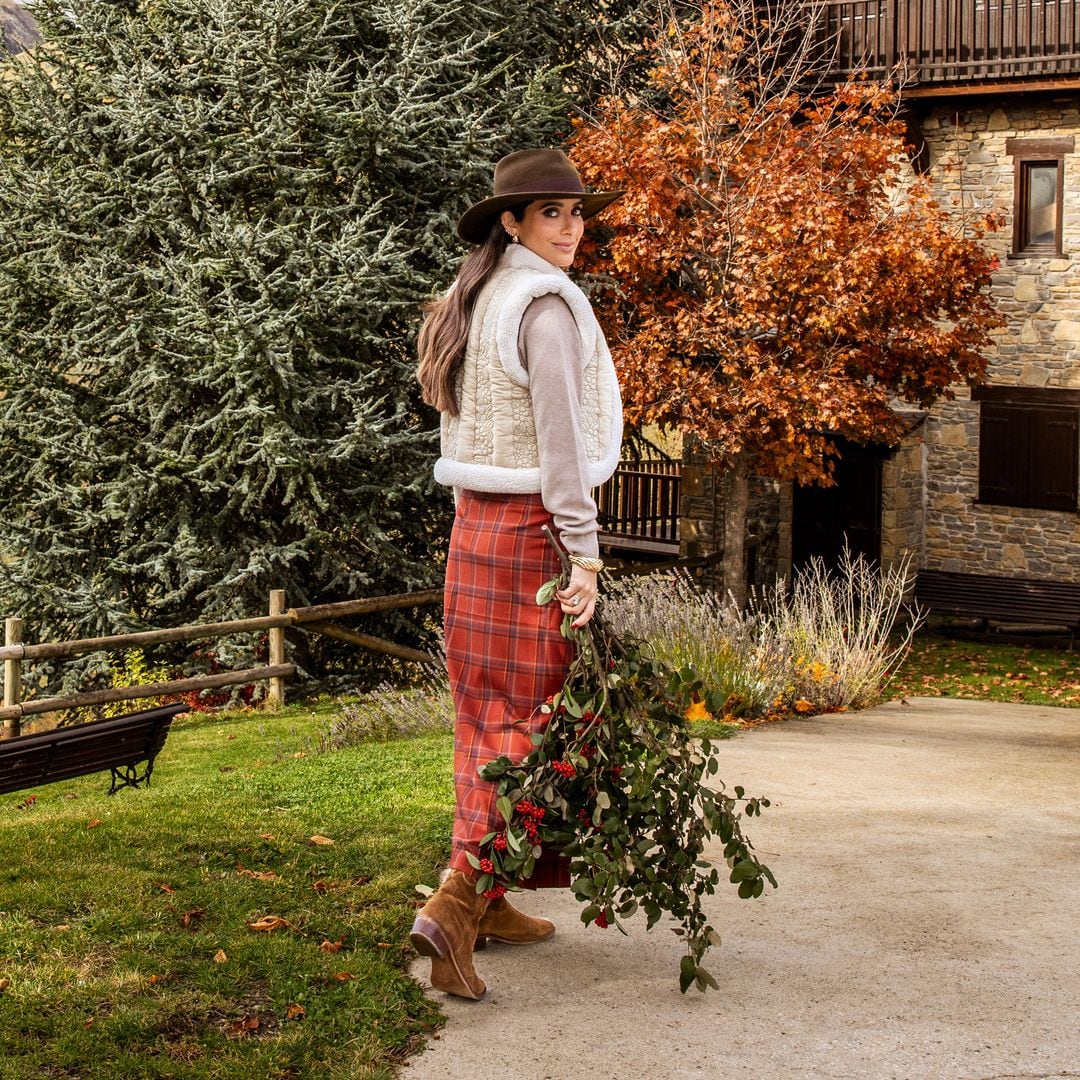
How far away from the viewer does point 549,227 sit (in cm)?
412

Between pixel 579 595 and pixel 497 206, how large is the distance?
1151 millimetres

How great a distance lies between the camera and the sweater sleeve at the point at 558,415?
3920 mm

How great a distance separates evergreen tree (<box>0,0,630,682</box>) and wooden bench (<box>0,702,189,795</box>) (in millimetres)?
6050

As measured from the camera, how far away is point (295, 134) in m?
13.2

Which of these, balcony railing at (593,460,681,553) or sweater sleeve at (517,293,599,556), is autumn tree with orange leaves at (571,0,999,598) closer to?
balcony railing at (593,460,681,553)

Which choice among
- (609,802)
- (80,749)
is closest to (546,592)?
(609,802)

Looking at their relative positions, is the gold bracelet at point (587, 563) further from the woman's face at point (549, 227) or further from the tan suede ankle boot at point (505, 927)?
the tan suede ankle boot at point (505, 927)

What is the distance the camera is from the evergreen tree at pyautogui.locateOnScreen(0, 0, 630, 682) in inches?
512

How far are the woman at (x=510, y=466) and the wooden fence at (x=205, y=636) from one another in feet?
24.1

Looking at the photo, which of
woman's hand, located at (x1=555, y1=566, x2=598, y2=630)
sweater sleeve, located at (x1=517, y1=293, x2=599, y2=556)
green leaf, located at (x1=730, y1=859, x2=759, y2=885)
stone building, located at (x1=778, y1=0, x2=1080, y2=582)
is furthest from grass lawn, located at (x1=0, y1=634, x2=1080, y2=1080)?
stone building, located at (x1=778, y1=0, x2=1080, y2=582)

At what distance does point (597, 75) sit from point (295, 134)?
4.38m

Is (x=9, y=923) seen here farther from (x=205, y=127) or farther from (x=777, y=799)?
(x=205, y=127)

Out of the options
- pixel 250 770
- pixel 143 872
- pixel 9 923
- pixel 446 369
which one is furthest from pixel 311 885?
pixel 250 770

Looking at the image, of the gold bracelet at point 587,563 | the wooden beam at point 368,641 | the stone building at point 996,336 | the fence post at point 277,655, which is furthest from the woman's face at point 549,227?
the stone building at point 996,336
